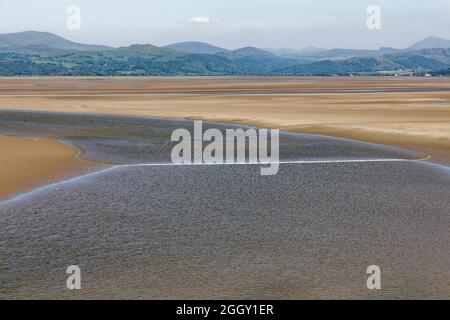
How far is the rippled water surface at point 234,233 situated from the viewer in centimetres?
1215

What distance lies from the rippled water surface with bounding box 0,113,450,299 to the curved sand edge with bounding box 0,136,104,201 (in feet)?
4.45

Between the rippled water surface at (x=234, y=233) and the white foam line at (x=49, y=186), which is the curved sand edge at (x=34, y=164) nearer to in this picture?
the white foam line at (x=49, y=186)

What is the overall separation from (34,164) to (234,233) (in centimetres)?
1254

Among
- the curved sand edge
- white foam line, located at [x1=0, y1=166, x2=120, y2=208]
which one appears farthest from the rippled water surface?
the curved sand edge

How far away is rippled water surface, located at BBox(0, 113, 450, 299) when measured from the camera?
1215cm

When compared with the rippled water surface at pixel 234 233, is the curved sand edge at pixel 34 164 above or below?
above

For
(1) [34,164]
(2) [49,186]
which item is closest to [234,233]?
(2) [49,186]

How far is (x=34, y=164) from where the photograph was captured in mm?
25219

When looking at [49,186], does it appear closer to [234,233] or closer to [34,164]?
[34,164]

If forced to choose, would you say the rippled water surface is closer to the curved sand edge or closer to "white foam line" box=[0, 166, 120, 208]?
"white foam line" box=[0, 166, 120, 208]

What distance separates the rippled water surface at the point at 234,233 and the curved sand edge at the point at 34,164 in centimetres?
136

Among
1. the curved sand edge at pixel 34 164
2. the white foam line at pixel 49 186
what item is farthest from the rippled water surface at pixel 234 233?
the curved sand edge at pixel 34 164

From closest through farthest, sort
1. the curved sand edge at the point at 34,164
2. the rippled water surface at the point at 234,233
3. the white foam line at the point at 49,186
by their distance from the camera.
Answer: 1. the rippled water surface at the point at 234,233
2. the white foam line at the point at 49,186
3. the curved sand edge at the point at 34,164
